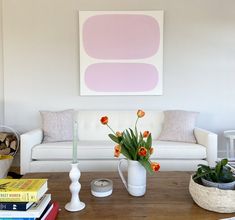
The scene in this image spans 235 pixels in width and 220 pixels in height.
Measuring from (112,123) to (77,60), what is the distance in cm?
103

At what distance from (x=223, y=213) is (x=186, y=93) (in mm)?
2326

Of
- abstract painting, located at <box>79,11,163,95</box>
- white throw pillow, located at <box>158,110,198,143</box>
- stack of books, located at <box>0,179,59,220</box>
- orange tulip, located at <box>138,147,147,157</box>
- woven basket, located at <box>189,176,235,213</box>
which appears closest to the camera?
stack of books, located at <box>0,179,59,220</box>

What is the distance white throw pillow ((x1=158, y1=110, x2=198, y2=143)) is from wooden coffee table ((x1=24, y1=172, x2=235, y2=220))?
1173mm

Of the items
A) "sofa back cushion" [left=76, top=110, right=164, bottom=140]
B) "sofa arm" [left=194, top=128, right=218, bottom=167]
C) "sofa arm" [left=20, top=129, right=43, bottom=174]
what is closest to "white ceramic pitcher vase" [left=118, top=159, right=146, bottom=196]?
"sofa arm" [left=194, top=128, right=218, bottom=167]

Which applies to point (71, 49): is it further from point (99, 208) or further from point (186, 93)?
point (99, 208)

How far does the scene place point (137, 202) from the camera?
1282mm

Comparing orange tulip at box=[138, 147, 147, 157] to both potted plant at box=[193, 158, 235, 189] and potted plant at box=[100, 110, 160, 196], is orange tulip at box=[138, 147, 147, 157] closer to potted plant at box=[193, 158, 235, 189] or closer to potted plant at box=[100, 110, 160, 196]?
potted plant at box=[100, 110, 160, 196]

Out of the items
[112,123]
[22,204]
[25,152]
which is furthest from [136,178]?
[112,123]

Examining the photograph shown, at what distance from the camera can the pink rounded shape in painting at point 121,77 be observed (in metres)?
3.23

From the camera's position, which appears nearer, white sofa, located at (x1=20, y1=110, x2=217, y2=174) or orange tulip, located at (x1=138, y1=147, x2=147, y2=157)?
orange tulip, located at (x1=138, y1=147, x2=147, y2=157)

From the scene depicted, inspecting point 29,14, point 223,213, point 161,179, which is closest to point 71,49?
point 29,14

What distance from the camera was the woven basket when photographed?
1127 millimetres

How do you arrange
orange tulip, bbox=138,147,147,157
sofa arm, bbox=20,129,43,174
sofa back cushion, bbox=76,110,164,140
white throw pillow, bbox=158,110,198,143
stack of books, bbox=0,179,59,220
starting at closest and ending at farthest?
stack of books, bbox=0,179,59,220, orange tulip, bbox=138,147,147,157, sofa arm, bbox=20,129,43,174, white throw pillow, bbox=158,110,198,143, sofa back cushion, bbox=76,110,164,140

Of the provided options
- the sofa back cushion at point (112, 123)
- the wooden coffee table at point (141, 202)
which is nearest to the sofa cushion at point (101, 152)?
the sofa back cushion at point (112, 123)
